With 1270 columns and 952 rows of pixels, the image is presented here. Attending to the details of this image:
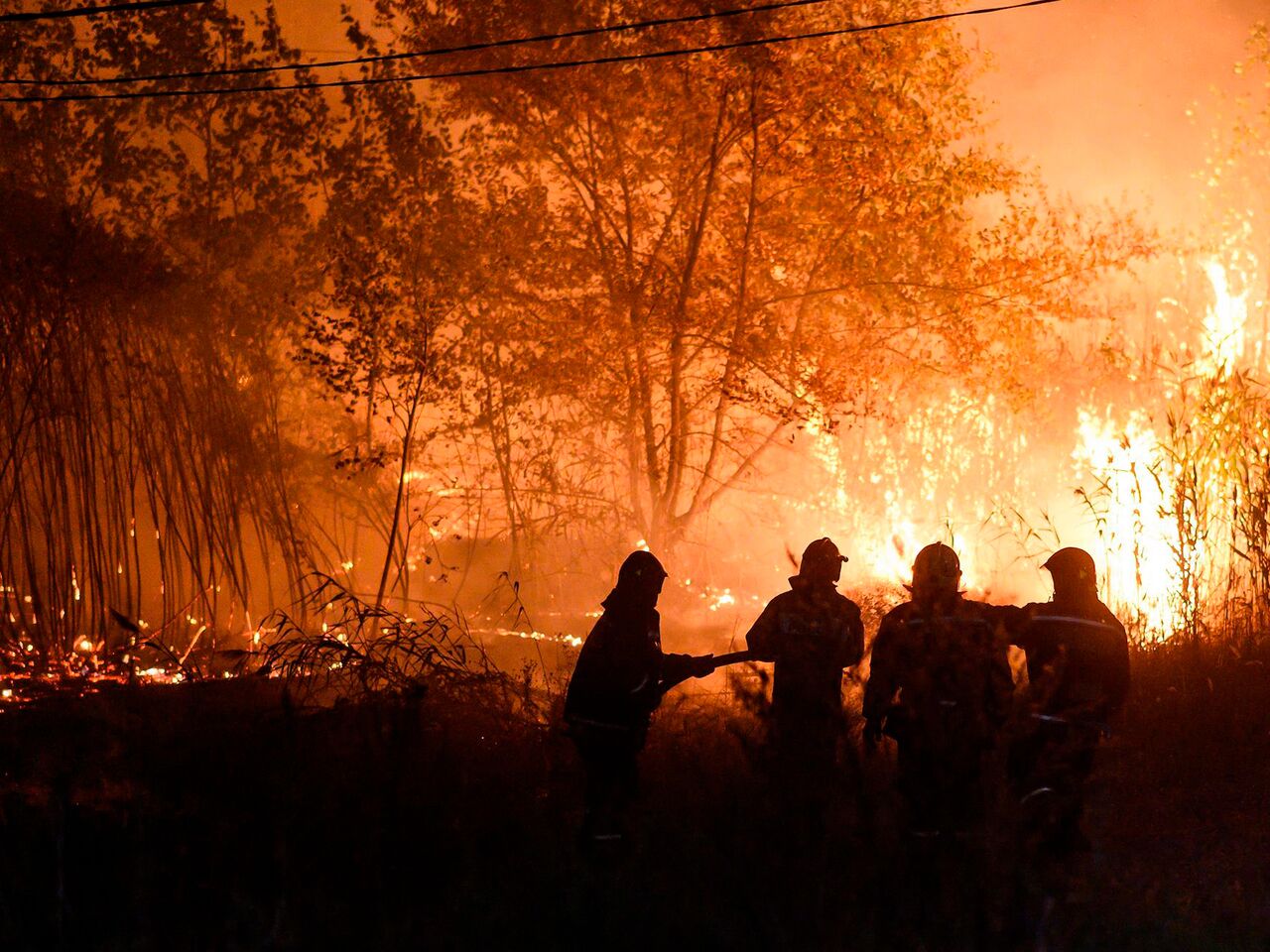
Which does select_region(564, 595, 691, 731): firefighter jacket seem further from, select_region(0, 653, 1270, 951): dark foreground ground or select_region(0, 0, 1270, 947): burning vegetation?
select_region(0, 0, 1270, 947): burning vegetation

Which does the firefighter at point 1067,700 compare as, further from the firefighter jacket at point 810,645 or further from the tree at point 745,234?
the tree at point 745,234

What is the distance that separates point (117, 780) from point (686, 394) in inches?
494

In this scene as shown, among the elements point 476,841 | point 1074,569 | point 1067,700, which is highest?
point 1074,569

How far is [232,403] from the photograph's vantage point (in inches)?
627

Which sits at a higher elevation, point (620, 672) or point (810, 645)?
point (810, 645)

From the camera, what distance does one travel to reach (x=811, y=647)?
6895mm

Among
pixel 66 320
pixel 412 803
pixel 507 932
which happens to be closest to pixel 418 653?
pixel 412 803

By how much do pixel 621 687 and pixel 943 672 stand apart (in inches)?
64.7

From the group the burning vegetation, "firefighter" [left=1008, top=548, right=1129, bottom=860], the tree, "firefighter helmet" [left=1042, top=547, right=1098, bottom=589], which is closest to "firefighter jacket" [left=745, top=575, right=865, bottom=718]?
"firefighter" [left=1008, top=548, right=1129, bottom=860]

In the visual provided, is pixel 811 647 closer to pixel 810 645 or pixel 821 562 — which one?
pixel 810 645

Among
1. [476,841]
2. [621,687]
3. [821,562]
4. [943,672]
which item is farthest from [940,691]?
[476,841]

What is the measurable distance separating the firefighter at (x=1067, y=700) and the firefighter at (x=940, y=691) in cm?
A: 22

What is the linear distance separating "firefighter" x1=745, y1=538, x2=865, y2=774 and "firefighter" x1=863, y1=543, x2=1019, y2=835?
34 cm

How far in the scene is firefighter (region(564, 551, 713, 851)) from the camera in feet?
22.5
